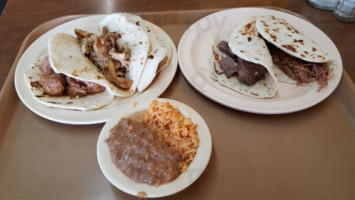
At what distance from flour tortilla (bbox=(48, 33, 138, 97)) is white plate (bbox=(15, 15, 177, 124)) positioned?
10 centimetres

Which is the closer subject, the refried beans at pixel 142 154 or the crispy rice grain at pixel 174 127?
the refried beans at pixel 142 154

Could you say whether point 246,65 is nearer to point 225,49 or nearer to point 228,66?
point 228,66

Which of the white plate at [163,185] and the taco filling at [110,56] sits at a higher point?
the taco filling at [110,56]

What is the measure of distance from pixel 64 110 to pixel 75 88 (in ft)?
0.55

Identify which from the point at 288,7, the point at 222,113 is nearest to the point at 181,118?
the point at 222,113

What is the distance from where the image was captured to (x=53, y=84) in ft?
5.43

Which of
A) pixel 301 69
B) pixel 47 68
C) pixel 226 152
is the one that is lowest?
pixel 226 152

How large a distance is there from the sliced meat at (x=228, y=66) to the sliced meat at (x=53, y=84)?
105cm

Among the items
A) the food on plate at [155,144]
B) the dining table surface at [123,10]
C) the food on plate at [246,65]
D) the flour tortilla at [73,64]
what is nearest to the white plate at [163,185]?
the food on plate at [155,144]

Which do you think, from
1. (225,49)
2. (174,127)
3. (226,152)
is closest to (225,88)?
(225,49)

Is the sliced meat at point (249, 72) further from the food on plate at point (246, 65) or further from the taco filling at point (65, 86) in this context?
the taco filling at point (65, 86)

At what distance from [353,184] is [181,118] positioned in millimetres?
919

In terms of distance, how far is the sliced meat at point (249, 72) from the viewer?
5.97 ft

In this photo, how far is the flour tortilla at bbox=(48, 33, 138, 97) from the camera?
65.0 inches
